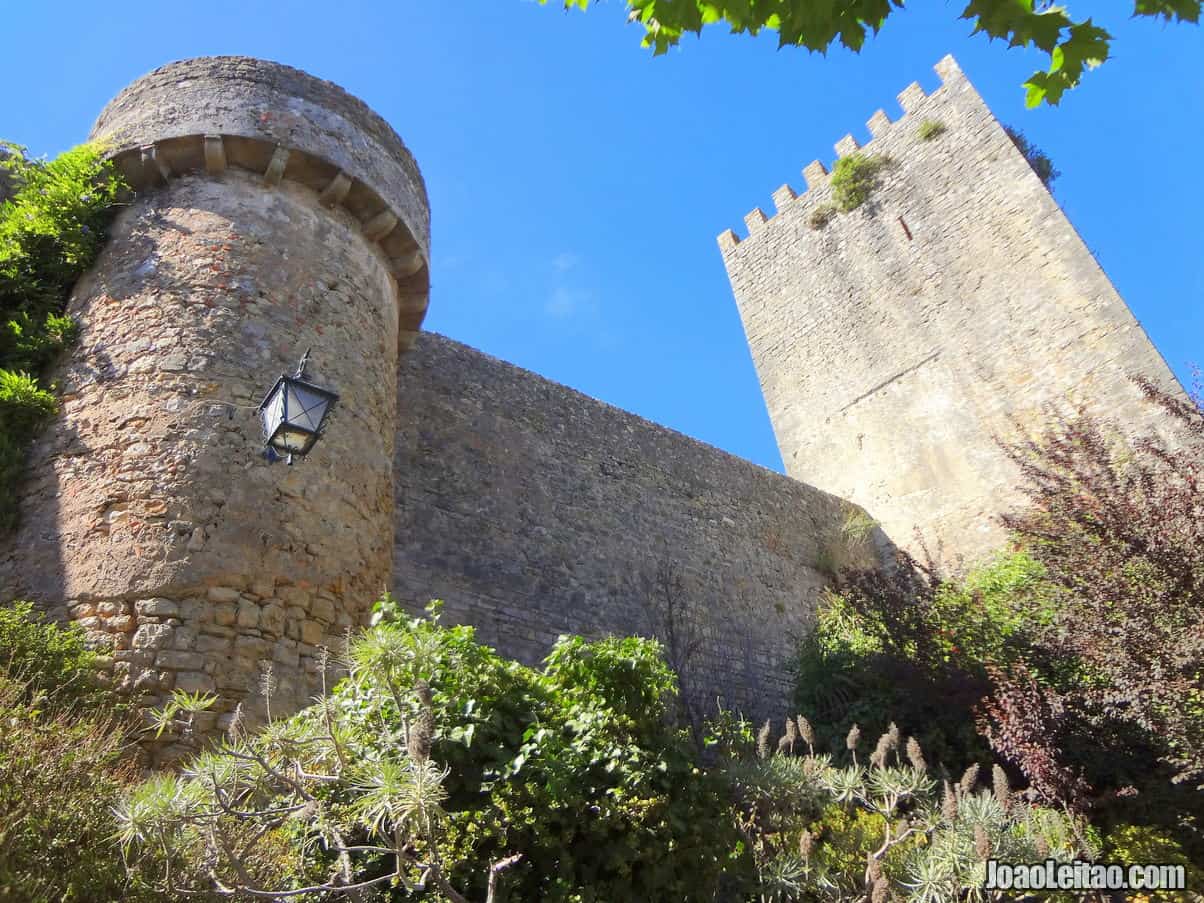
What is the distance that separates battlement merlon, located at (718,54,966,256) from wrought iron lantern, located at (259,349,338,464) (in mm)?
14190

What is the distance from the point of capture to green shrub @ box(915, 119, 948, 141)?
49.3ft

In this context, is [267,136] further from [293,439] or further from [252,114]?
[293,439]

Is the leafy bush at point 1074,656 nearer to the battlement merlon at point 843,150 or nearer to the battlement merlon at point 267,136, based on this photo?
the battlement merlon at point 267,136

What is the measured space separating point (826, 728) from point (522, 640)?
2825 mm

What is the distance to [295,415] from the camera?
169 inches

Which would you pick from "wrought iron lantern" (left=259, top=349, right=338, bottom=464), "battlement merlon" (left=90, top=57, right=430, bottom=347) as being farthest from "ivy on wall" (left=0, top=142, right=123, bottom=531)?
"wrought iron lantern" (left=259, top=349, right=338, bottom=464)

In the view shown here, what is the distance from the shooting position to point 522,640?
793 centimetres

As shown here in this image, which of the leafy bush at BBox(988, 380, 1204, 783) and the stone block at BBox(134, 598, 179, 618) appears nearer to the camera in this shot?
the stone block at BBox(134, 598, 179, 618)

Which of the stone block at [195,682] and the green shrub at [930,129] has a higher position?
the green shrub at [930,129]

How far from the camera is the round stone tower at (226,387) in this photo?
4.64 metres

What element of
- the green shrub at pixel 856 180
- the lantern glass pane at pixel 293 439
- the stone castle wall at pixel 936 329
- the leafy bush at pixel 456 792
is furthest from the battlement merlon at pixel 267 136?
the green shrub at pixel 856 180

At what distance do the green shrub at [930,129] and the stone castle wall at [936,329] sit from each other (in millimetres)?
94

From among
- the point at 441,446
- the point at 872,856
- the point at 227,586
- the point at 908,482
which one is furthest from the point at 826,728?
the point at 908,482

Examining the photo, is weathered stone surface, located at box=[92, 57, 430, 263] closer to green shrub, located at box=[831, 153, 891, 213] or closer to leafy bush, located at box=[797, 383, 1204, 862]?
leafy bush, located at box=[797, 383, 1204, 862]
